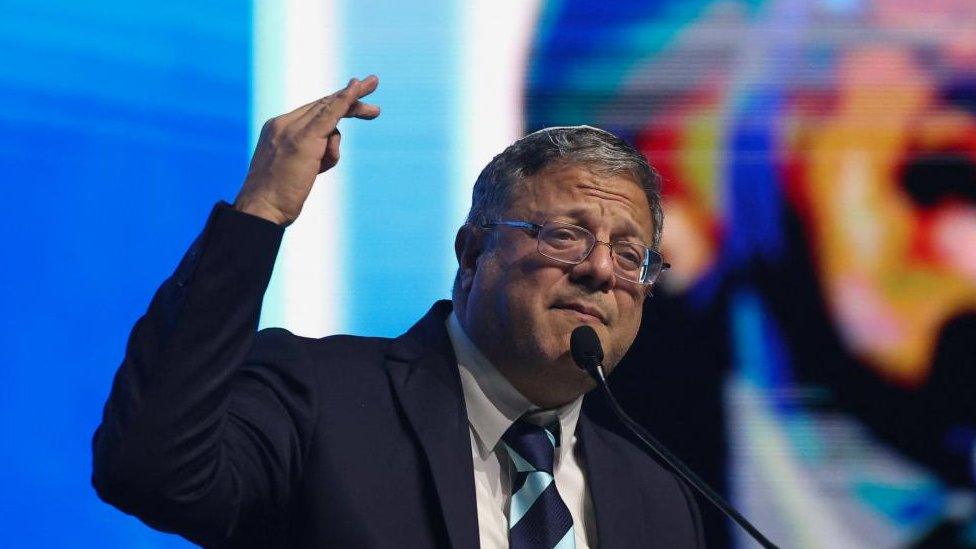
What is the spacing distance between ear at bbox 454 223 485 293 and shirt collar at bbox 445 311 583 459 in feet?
0.26

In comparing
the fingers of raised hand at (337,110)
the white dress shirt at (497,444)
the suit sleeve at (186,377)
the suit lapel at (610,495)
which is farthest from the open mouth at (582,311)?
the suit sleeve at (186,377)

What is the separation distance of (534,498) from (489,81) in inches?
37.5

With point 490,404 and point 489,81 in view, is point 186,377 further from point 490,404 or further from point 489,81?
point 489,81

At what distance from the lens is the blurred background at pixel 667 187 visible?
230 cm

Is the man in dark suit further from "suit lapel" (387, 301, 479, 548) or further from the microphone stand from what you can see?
the microphone stand

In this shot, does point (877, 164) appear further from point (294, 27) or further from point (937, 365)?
point (294, 27)

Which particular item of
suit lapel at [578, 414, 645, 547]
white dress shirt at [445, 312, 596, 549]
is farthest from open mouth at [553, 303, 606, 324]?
suit lapel at [578, 414, 645, 547]

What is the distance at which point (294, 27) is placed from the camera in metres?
2.36

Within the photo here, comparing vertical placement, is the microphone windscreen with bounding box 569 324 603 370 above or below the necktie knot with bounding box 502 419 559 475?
above

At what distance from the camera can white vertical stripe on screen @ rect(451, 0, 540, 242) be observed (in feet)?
7.79

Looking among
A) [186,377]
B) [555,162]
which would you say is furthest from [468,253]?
[186,377]

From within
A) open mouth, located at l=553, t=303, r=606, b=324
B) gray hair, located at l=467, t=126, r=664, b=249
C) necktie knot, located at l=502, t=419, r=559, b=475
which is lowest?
necktie knot, located at l=502, t=419, r=559, b=475

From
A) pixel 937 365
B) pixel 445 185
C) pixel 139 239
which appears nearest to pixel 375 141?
pixel 445 185

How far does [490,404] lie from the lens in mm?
1838
